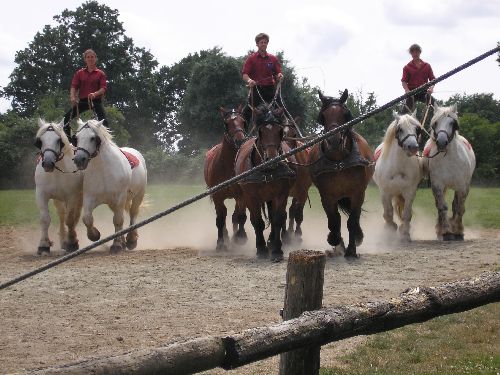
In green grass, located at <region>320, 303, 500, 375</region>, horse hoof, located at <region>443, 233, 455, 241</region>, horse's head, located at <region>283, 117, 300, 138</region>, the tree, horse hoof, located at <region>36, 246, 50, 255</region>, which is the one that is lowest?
green grass, located at <region>320, 303, 500, 375</region>

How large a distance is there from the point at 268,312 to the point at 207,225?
10905mm

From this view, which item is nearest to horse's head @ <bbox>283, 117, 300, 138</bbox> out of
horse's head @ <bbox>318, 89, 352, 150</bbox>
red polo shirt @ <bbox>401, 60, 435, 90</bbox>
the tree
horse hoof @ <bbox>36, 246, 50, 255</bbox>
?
horse's head @ <bbox>318, 89, 352, 150</bbox>

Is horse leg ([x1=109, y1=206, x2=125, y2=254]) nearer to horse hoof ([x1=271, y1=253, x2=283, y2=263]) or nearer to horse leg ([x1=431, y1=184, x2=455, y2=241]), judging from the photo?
horse hoof ([x1=271, y1=253, x2=283, y2=263])

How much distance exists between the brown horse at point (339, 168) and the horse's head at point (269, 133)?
1.94 feet

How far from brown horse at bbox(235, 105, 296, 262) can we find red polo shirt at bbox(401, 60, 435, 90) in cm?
365

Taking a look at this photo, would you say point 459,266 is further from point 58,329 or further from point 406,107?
point 58,329

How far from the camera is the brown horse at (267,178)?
1222 centimetres

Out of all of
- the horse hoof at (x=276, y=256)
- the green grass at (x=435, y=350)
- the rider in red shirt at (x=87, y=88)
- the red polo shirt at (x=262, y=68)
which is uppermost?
the red polo shirt at (x=262, y=68)

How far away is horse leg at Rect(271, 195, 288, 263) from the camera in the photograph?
12.4 meters

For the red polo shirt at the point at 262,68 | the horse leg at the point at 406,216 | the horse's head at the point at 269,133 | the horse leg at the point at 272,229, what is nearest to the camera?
the horse's head at the point at 269,133

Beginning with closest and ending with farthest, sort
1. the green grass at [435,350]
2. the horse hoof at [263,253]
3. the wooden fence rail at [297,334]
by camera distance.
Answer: the wooden fence rail at [297,334]
the green grass at [435,350]
the horse hoof at [263,253]

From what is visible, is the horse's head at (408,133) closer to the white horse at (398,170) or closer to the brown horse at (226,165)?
the white horse at (398,170)

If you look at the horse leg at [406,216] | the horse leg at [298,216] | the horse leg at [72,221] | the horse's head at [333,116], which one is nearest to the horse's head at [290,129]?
the horse's head at [333,116]

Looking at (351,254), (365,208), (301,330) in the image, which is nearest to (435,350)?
(301,330)
